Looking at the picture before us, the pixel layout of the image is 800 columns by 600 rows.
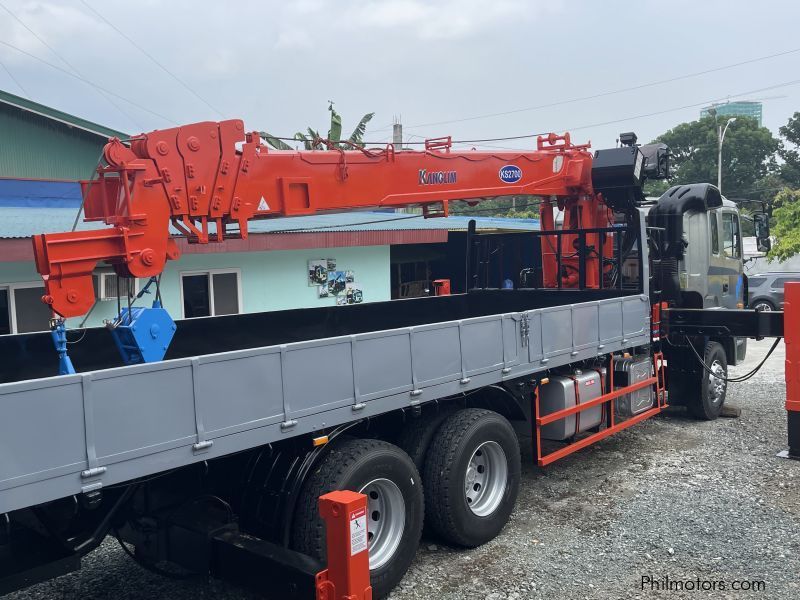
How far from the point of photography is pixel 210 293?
13.3 m

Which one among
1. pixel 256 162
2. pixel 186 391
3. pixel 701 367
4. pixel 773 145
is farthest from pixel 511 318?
pixel 773 145

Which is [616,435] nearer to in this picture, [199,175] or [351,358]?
[351,358]

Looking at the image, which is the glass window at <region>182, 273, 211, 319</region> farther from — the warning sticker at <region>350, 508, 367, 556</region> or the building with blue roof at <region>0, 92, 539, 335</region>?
the warning sticker at <region>350, 508, 367, 556</region>

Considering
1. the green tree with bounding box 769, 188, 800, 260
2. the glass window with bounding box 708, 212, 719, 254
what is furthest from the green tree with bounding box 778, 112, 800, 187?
the glass window with bounding box 708, 212, 719, 254

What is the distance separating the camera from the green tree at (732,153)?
1935 inches

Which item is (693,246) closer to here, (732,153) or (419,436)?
(419,436)

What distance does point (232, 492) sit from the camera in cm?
439

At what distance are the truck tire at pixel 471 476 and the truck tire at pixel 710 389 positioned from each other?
14.1 feet

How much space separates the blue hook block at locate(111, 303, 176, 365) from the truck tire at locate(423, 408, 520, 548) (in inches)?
81.4

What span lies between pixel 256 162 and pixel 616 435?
222 inches

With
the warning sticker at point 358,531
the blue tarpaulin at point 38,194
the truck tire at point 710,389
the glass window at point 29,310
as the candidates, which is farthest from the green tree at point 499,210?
the warning sticker at point 358,531

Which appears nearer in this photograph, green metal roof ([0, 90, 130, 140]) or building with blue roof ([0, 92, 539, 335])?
building with blue roof ([0, 92, 539, 335])

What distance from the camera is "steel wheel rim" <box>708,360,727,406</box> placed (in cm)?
922

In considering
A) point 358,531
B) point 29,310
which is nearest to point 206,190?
point 358,531
